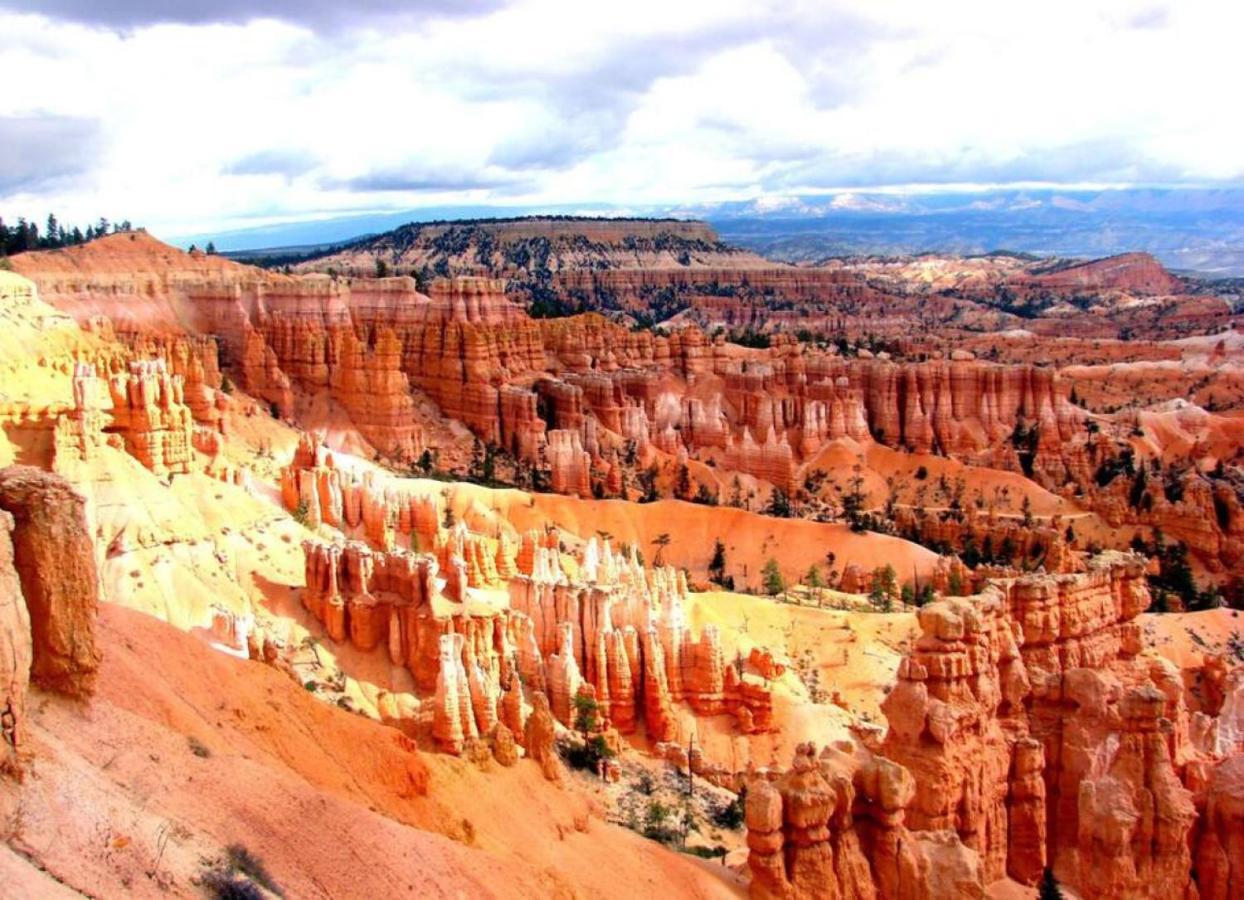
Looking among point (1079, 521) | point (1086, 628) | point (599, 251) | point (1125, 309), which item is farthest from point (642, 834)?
point (599, 251)

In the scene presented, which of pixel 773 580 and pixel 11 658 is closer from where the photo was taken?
pixel 11 658

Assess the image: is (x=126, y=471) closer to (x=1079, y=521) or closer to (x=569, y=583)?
(x=569, y=583)

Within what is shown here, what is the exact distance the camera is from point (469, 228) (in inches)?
6752

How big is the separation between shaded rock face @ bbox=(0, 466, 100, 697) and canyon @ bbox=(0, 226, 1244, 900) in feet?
0.14

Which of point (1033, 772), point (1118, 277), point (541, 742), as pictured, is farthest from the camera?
point (1118, 277)

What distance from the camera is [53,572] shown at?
10.6 meters

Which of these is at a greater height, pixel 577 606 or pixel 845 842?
pixel 845 842

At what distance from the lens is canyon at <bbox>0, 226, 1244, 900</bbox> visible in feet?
39.0

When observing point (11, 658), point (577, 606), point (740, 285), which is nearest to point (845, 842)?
point (11, 658)

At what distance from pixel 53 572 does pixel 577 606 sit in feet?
63.9

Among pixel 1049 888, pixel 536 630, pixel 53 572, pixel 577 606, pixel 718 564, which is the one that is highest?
pixel 53 572

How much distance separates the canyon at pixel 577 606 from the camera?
1189 cm

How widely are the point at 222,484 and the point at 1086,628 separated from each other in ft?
75.3

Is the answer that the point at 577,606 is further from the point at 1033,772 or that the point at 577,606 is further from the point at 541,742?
the point at 1033,772
